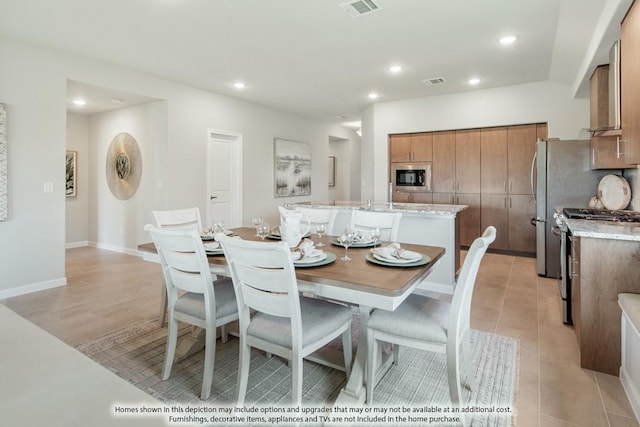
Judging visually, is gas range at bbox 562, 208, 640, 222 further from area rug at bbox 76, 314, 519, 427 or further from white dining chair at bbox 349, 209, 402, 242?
white dining chair at bbox 349, 209, 402, 242

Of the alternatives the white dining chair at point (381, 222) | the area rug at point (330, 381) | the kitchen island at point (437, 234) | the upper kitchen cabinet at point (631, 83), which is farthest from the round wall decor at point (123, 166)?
the upper kitchen cabinet at point (631, 83)

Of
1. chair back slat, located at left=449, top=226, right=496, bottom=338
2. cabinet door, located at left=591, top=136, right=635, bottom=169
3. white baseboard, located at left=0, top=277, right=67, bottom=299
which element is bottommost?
white baseboard, located at left=0, top=277, right=67, bottom=299

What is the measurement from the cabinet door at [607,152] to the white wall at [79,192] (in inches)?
299

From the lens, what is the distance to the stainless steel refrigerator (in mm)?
3875

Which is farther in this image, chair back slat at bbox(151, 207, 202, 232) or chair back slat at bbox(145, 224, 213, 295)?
chair back slat at bbox(151, 207, 202, 232)

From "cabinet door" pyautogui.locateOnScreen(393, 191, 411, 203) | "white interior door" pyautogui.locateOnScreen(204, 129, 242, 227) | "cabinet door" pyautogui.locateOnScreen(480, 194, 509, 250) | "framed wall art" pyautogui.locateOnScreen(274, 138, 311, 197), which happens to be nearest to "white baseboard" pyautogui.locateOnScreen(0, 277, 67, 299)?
"white interior door" pyautogui.locateOnScreen(204, 129, 242, 227)

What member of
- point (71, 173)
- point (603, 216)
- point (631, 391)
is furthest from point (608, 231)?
point (71, 173)

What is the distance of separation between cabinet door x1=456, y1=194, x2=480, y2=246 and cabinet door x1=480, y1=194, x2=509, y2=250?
0.25 ft

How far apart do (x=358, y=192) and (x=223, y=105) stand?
199 inches

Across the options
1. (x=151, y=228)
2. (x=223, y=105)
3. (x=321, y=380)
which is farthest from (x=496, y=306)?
(x=223, y=105)

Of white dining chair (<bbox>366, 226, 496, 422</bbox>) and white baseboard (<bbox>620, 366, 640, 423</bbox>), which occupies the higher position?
white dining chair (<bbox>366, 226, 496, 422</bbox>)

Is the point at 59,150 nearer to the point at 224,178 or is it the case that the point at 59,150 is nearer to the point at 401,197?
the point at 224,178

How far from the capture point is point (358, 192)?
978 centimetres

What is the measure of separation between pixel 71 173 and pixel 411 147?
19.8 feet
